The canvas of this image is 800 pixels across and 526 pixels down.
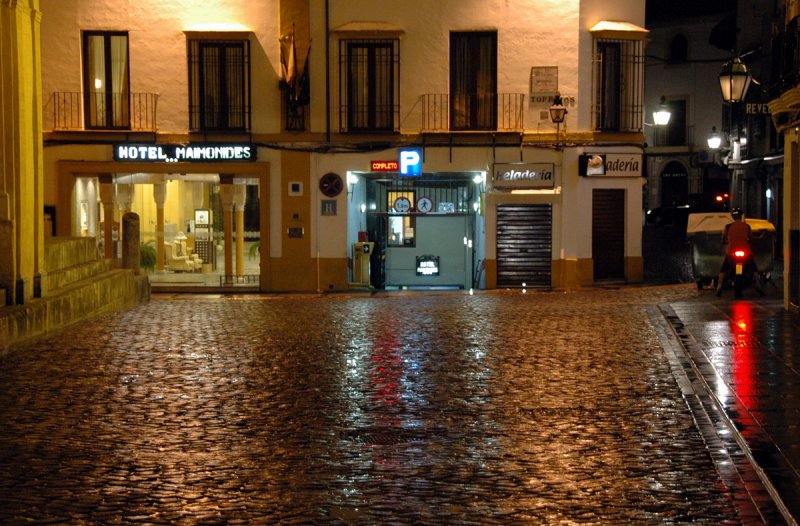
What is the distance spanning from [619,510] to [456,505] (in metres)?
→ 0.98

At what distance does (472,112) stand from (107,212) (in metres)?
9.40

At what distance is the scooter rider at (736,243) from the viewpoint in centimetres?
2089

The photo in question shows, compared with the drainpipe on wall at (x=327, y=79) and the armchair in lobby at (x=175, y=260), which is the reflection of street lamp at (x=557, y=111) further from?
the armchair in lobby at (x=175, y=260)

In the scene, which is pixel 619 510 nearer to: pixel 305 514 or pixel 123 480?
pixel 305 514

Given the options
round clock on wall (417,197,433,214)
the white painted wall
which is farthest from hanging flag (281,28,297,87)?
round clock on wall (417,197,433,214)

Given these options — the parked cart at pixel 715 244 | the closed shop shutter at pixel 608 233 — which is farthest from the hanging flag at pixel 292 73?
the parked cart at pixel 715 244

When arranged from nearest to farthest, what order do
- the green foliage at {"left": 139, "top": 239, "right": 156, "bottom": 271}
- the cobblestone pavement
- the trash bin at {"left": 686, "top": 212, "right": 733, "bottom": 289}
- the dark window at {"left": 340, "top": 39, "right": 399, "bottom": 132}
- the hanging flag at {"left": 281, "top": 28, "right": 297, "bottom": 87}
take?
1. the cobblestone pavement
2. the trash bin at {"left": 686, "top": 212, "right": 733, "bottom": 289}
3. the hanging flag at {"left": 281, "top": 28, "right": 297, "bottom": 87}
4. the dark window at {"left": 340, "top": 39, "right": 399, "bottom": 132}
5. the green foliage at {"left": 139, "top": 239, "right": 156, "bottom": 271}

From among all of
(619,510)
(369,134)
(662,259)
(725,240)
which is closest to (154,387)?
(619,510)

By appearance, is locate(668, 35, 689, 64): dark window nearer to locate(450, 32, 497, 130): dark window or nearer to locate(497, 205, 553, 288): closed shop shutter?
locate(450, 32, 497, 130): dark window

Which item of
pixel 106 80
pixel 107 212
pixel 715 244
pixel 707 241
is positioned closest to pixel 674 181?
pixel 707 241

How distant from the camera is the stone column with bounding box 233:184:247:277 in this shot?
2816 centimetres

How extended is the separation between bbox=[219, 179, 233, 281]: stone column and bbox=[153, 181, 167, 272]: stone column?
1717 millimetres

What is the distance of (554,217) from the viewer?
27484 mm

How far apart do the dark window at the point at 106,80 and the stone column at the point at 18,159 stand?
12.1 metres
